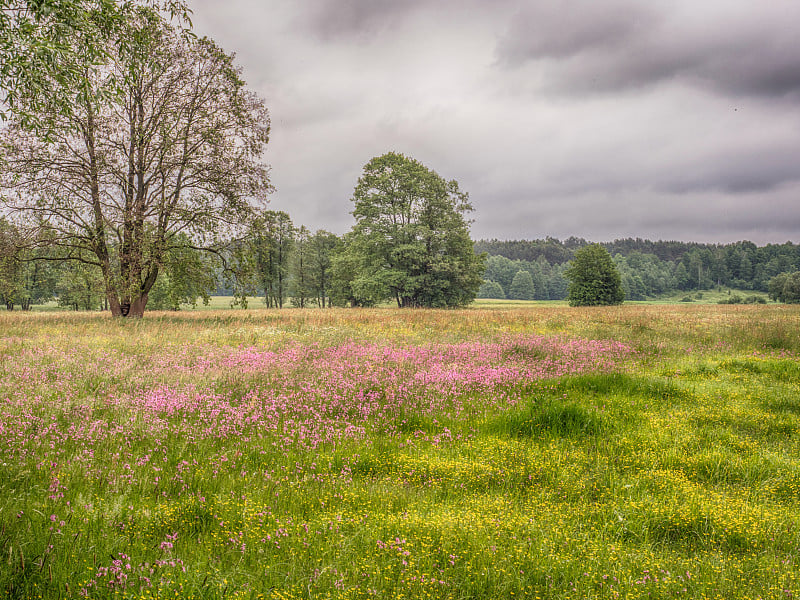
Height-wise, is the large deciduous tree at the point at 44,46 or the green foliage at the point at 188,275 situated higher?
the large deciduous tree at the point at 44,46

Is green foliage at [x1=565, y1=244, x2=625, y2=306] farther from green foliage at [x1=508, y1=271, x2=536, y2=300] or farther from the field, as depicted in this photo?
green foliage at [x1=508, y1=271, x2=536, y2=300]

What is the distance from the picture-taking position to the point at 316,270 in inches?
2771

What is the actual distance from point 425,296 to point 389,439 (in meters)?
37.9

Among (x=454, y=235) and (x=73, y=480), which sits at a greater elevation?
(x=454, y=235)

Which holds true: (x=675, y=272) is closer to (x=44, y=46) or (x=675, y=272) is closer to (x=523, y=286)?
(x=523, y=286)

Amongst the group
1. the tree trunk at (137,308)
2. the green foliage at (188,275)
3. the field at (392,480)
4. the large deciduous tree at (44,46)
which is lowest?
the field at (392,480)

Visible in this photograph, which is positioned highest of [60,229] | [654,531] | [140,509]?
[60,229]

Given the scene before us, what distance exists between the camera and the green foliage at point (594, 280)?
61000mm

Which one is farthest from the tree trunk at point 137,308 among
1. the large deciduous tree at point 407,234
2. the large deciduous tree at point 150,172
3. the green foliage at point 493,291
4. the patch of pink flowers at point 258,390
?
the green foliage at point 493,291

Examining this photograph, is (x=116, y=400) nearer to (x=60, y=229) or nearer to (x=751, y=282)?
(x=60, y=229)

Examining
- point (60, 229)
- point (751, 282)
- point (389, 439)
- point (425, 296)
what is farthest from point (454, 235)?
point (751, 282)

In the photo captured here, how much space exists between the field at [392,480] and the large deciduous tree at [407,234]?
31.1 metres

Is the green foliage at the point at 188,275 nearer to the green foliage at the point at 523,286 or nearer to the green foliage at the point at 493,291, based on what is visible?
the green foliage at the point at 493,291

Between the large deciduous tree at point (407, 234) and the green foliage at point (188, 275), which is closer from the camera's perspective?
the green foliage at point (188, 275)
